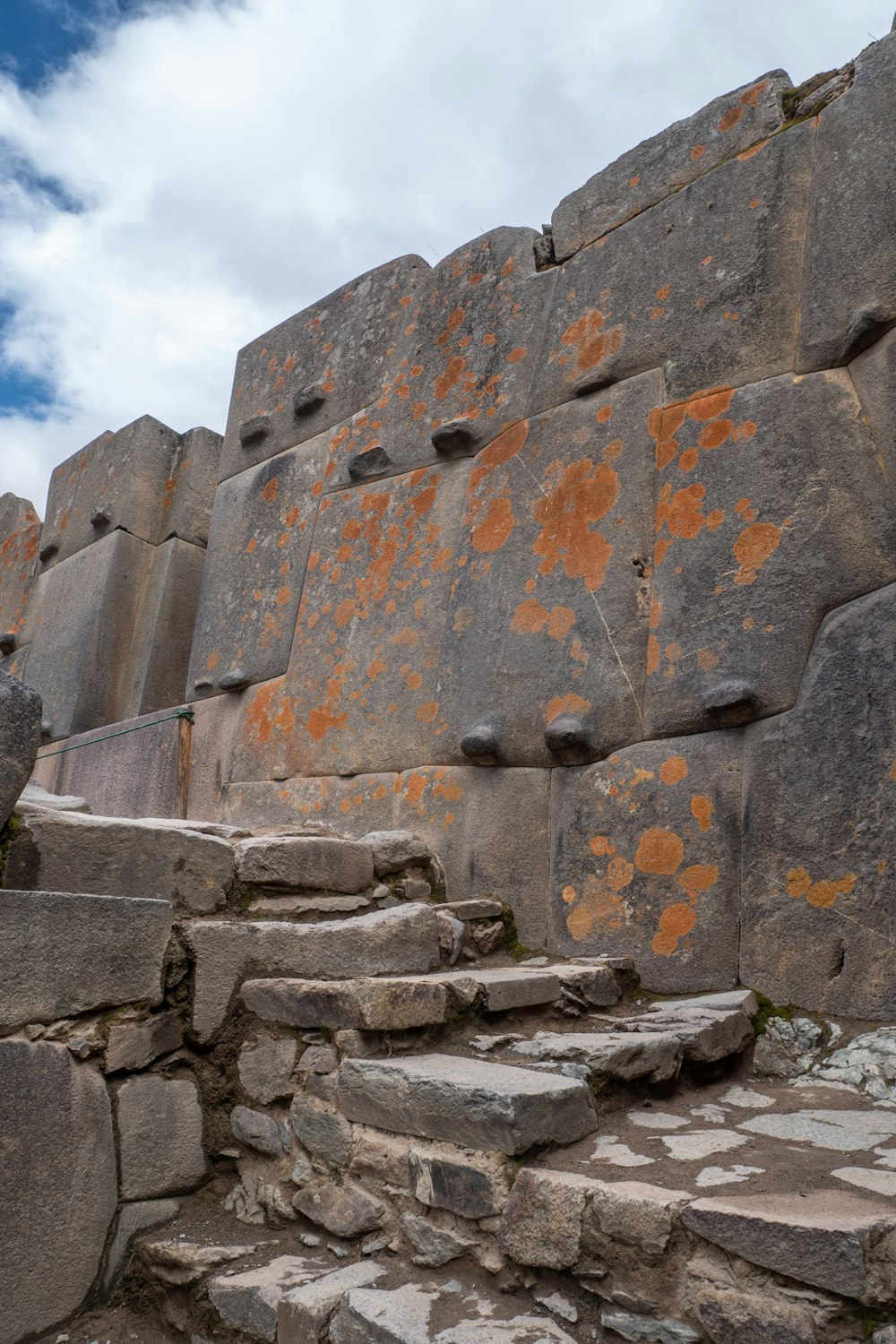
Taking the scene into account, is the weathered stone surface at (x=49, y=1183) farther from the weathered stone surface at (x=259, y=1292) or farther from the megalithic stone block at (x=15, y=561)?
the megalithic stone block at (x=15, y=561)

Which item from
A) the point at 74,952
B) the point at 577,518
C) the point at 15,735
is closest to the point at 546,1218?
Answer: the point at 74,952

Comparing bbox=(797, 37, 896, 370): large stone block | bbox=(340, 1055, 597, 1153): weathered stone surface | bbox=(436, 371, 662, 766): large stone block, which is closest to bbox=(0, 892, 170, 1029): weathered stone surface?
bbox=(340, 1055, 597, 1153): weathered stone surface

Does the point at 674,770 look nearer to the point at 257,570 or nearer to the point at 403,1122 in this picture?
the point at 403,1122

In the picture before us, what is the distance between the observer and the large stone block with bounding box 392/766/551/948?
325cm

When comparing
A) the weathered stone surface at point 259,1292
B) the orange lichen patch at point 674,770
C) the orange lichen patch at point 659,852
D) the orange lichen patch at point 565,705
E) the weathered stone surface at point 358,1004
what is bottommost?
the weathered stone surface at point 259,1292

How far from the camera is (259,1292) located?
196cm

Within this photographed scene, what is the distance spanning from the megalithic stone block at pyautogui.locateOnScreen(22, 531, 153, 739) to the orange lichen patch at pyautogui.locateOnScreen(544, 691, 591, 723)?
323 centimetres

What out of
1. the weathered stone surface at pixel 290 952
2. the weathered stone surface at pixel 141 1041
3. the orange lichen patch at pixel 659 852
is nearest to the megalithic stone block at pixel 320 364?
the orange lichen patch at pixel 659 852

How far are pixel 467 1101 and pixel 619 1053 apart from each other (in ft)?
1.34

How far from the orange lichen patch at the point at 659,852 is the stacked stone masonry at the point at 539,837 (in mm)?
15

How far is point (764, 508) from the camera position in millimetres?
2973

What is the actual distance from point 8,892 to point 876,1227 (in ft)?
5.91

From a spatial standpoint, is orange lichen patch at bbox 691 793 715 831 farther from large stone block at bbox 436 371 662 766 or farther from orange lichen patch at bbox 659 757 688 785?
large stone block at bbox 436 371 662 766

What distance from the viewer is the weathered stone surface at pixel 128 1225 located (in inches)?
87.9
